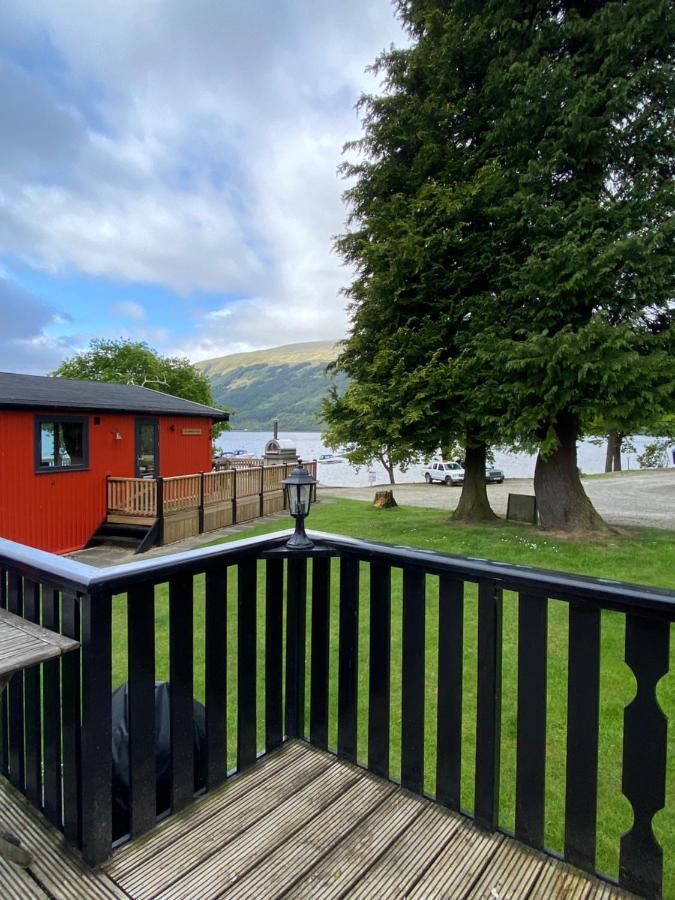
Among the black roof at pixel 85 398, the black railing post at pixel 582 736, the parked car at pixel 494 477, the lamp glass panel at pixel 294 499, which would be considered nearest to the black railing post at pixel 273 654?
the lamp glass panel at pixel 294 499

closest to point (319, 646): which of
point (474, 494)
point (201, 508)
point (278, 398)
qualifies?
point (474, 494)

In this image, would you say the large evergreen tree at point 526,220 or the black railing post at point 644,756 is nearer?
the black railing post at point 644,756

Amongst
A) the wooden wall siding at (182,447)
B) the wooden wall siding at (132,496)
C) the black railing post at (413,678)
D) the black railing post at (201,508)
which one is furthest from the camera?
the wooden wall siding at (182,447)

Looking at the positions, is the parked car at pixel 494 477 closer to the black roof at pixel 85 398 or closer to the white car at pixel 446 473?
the white car at pixel 446 473

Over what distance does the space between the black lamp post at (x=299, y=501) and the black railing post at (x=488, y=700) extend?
0.80 m

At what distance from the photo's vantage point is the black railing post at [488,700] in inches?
64.4

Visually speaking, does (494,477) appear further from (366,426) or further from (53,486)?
(53,486)

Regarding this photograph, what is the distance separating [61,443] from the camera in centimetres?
1057

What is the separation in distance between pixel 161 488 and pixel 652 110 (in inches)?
429

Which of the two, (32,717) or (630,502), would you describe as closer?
(32,717)

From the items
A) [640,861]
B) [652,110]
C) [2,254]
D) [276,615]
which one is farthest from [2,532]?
[2,254]

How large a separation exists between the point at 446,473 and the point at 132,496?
2210cm

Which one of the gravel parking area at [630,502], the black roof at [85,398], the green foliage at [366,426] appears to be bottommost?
the gravel parking area at [630,502]

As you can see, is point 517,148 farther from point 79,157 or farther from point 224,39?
point 79,157
